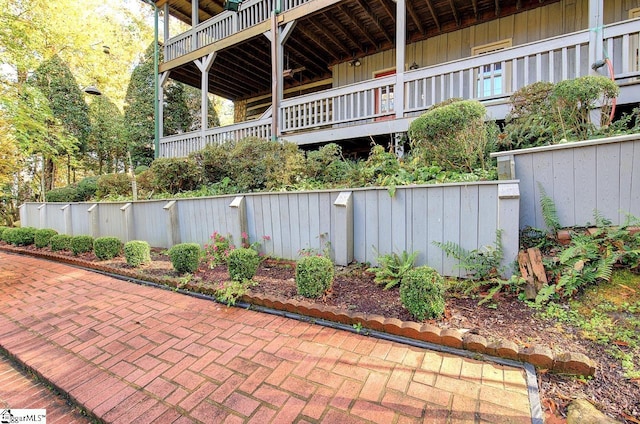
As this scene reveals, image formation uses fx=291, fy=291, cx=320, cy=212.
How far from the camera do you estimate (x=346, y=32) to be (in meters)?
7.85

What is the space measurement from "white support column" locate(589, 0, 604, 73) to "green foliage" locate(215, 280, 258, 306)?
5.59 metres

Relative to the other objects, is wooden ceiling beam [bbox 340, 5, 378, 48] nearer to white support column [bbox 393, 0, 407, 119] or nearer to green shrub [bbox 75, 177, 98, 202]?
white support column [bbox 393, 0, 407, 119]

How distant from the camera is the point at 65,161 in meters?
12.4

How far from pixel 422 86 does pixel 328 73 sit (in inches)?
219

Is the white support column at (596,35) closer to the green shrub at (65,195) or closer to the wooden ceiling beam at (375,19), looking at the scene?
the wooden ceiling beam at (375,19)

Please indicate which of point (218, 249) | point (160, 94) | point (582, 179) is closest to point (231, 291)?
point (218, 249)

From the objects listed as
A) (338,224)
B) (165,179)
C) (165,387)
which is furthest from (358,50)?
(165,387)

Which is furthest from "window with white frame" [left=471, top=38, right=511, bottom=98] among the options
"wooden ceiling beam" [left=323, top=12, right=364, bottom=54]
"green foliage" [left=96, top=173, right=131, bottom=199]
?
"green foliage" [left=96, top=173, right=131, bottom=199]

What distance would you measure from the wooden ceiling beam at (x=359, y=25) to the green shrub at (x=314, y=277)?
260 inches

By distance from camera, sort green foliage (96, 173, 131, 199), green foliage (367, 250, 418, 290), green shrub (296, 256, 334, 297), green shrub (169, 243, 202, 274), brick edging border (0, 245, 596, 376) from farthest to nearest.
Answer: green foliage (96, 173, 131, 199) < green shrub (169, 243, 202, 274) < green foliage (367, 250, 418, 290) < green shrub (296, 256, 334, 297) < brick edging border (0, 245, 596, 376)

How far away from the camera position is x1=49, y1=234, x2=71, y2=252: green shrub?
19.4 ft

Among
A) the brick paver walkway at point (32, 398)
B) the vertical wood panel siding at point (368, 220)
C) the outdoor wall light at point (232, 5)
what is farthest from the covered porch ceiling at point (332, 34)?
the brick paver walkway at point (32, 398)

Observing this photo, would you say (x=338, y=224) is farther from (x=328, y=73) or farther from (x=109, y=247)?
(x=328, y=73)

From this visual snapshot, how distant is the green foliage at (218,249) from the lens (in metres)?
4.32
